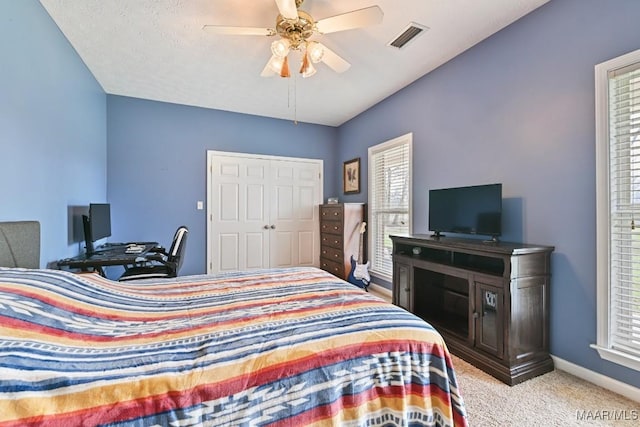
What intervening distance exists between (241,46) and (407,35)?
1.51m

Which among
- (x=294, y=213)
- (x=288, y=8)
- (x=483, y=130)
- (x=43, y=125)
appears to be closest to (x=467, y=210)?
(x=483, y=130)

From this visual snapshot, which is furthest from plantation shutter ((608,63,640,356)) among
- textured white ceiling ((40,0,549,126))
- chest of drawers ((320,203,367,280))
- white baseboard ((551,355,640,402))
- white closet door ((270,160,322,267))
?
white closet door ((270,160,322,267))

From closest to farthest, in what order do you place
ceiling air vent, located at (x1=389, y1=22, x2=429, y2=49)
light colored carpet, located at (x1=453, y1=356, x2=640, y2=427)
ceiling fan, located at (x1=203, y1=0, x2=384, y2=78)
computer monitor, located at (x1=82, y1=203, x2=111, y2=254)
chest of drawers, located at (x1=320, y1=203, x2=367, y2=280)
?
light colored carpet, located at (x1=453, y1=356, x2=640, y2=427) < ceiling fan, located at (x1=203, y1=0, x2=384, y2=78) < ceiling air vent, located at (x1=389, y1=22, x2=429, y2=49) < computer monitor, located at (x1=82, y1=203, x2=111, y2=254) < chest of drawers, located at (x1=320, y1=203, x2=367, y2=280)

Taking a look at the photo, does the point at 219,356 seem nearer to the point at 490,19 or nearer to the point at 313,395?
the point at 313,395

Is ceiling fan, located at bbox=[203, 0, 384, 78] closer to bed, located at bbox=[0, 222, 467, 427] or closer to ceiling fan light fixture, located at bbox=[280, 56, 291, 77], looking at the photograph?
ceiling fan light fixture, located at bbox=[280, 56, 291, 77]

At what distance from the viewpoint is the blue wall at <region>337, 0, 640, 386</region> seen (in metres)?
1.87

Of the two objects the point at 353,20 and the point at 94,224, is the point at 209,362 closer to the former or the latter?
the point at 353,20

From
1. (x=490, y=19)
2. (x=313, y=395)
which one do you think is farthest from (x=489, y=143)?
(x=313, y=395)

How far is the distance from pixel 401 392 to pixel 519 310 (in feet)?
4.65

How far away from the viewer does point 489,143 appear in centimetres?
253

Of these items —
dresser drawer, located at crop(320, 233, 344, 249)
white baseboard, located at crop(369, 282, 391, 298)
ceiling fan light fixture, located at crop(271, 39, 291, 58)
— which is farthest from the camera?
dresser drawer, located at crop(320, 233, 344, 249)

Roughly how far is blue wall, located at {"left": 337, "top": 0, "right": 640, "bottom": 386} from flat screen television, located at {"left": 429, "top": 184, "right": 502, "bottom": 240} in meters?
0.20

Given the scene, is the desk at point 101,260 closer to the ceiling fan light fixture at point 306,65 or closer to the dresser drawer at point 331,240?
the ceiling fan light fixture at point 306,65

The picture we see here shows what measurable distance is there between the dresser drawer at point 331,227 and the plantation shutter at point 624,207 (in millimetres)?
2834
